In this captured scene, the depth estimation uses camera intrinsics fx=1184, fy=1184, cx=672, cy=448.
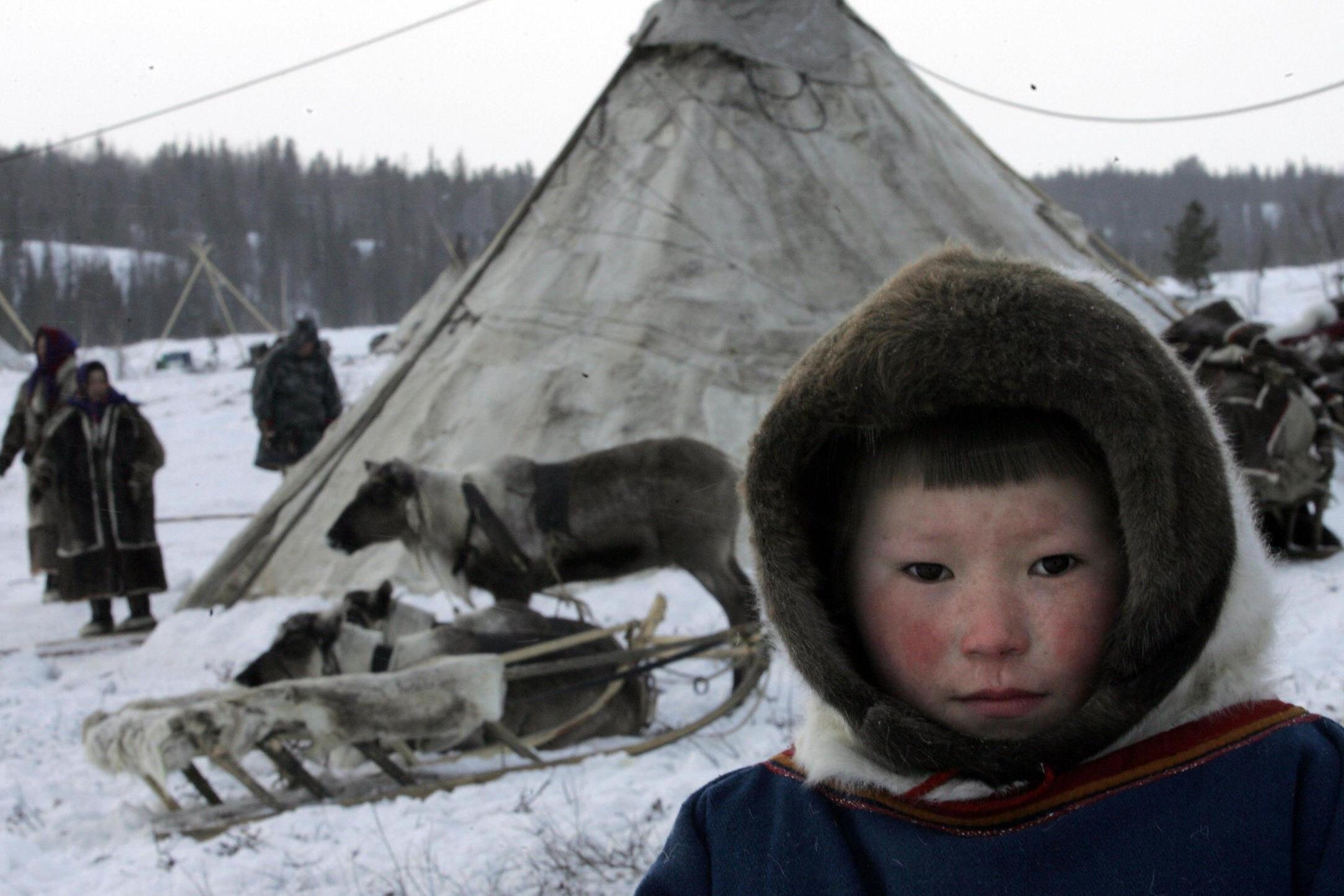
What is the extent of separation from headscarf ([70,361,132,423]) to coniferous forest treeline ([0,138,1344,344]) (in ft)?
39.7

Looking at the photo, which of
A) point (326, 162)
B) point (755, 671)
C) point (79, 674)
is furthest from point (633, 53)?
point (326, 162)

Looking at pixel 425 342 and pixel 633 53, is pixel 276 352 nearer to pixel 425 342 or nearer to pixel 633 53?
pixel 425 342

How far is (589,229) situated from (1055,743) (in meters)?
5.47

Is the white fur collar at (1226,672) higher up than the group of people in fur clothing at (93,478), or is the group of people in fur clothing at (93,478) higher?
the white fur collar at (1226,672)

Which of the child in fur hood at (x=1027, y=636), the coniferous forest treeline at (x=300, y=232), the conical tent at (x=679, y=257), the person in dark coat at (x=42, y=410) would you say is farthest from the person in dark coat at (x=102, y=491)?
the coniferous forest treeline at (x=300, y=232)

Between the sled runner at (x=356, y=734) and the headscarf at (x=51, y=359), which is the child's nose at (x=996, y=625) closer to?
the sled runner at (x=356, y=734)

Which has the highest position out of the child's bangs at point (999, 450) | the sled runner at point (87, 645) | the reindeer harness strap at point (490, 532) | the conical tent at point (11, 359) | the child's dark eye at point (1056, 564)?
the child's bangs at point (999, 450)

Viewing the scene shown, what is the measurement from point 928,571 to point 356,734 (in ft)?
9.00

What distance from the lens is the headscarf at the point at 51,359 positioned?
23.7ft

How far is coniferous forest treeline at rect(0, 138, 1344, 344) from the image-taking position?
3023 cm

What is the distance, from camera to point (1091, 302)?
47.7 inches

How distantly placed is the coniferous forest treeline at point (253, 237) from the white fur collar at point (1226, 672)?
65.5 ft

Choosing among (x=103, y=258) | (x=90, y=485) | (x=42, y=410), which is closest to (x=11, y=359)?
(x=103, y=258)

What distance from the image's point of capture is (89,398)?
7074 mm
